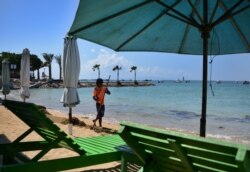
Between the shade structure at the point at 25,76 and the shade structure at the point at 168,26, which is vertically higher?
the shade structure at the point at 168,26

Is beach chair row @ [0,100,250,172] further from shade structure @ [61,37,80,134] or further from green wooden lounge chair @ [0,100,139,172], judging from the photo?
shade structure @ [61,37,80,134]

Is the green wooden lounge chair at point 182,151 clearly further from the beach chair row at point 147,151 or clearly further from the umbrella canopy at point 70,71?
the umbrella canopy at point 70,71

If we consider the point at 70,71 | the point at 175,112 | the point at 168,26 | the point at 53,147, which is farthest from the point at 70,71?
the point at 175,112

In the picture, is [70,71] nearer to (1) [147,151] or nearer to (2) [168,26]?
(2) [168,26]

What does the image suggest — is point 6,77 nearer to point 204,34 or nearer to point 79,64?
point 79,64

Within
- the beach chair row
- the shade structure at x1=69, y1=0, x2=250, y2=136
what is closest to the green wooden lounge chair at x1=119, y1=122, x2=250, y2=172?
the beach chair row

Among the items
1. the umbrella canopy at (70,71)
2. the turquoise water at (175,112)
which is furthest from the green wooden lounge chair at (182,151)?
the turquoise water at (175,112)

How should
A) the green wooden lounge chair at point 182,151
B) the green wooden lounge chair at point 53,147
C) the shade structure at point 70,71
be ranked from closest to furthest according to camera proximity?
the green wooden lounge chair at point 182,151 → the green wooden lounge chair at point 53,147 → the shade structure at point 70,71

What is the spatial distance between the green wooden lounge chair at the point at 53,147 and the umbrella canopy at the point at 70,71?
314cm

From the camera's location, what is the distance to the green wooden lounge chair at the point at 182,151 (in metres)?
1.89

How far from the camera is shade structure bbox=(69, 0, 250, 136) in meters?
4.07

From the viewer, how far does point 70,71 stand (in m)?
7.92

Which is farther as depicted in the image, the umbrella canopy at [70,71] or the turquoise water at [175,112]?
the turquoise water at [175,112]

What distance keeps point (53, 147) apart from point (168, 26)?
8.07 ft
